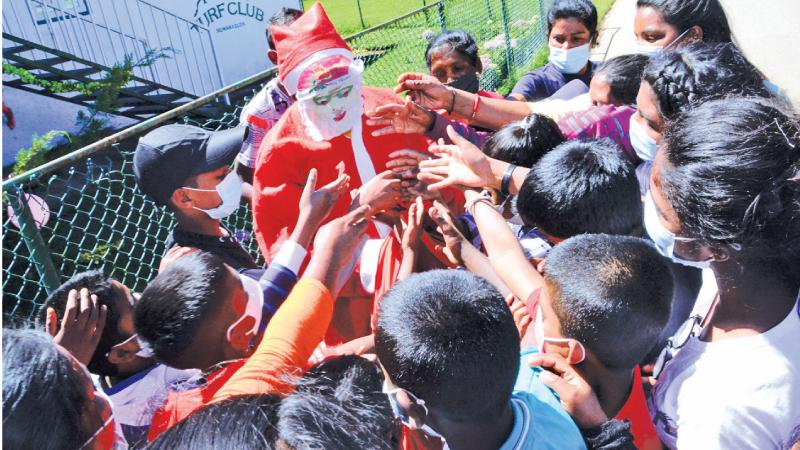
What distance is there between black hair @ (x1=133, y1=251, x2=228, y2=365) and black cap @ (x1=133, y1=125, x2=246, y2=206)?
1010 millimetres

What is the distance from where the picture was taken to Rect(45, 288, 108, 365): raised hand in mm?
2043

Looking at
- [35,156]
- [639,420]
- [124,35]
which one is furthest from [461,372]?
[124,35]

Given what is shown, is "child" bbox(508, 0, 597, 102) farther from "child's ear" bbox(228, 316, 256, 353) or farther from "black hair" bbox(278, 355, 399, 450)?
"black hair" bbox(278, 355, 399, 450)

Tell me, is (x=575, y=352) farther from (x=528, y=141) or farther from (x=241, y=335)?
(x=528, y=141)

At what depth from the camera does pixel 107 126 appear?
33.2 feet

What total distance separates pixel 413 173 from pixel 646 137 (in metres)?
0.95

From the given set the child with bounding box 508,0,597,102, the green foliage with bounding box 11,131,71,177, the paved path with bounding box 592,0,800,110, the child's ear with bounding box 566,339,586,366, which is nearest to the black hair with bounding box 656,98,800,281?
the child's ear with bounding box 566,339,586,366

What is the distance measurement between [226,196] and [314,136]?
60 centimetres

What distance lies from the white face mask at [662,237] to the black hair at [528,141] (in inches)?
28.8

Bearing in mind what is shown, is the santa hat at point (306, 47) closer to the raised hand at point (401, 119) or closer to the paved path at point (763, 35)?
the raised hand at point (401, 119)

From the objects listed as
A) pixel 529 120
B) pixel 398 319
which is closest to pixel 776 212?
pixel 398 319

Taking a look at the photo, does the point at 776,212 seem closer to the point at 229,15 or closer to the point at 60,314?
the point at 60,314

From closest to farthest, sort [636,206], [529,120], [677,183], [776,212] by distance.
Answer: [776,212]
[677,183]
[636,206]
[529,120]

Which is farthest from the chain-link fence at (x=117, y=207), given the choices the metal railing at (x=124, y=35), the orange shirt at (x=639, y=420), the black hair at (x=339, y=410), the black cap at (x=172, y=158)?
the orange shirt at (x=639, y=420)
